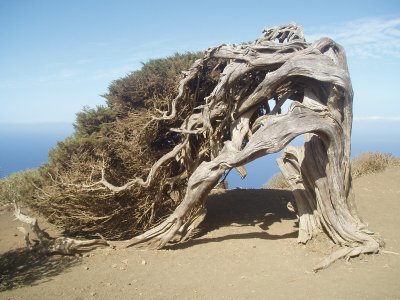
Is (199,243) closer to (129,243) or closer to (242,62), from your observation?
(129,243)

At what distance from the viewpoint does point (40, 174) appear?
9.76 meters

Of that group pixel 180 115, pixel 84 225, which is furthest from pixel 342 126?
pixel 84 225

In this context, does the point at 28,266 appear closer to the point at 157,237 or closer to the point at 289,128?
the point at 157,237

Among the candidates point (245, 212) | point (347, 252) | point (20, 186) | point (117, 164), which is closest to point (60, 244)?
point (117, 164)

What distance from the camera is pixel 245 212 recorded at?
11.2 m

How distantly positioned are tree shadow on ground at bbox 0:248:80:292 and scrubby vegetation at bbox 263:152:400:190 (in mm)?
10809

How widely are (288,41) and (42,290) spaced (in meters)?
7.26

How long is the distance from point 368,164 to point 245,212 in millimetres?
8761

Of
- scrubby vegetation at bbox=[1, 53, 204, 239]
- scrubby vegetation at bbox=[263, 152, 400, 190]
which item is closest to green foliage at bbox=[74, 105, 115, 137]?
scrubby vegetation at bbox=[1, 53, 204, 239]

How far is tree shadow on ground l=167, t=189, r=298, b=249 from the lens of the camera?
9180 mm

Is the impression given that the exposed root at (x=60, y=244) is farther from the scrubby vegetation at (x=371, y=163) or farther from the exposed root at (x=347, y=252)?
the scrubby vegetation at (x=371, y=163)

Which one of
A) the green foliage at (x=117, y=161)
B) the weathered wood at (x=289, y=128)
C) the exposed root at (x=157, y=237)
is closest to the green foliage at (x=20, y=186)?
the green foliage at (x=117, y=161)

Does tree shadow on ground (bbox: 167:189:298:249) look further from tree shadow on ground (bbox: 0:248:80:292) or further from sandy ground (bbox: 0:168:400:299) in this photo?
tree shadow on ground (bbox: 0:248:80:292)

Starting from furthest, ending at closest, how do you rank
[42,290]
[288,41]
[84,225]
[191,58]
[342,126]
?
[191,58]
[84,225]
[288,41]
[342,126]
[42,290]
